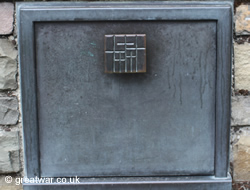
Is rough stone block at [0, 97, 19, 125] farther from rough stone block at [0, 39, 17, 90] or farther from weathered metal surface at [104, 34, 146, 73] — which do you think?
weathered metal surface at [104, 34, 146, 73]

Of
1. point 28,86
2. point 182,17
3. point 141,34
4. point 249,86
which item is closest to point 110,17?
point 141,34

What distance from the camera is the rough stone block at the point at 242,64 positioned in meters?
1.09

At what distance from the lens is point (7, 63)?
3.56ft

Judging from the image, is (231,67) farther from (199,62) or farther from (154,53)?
(154,53)

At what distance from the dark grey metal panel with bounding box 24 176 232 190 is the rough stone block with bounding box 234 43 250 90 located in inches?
14.7

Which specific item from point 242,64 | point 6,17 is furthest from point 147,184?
point 6,17

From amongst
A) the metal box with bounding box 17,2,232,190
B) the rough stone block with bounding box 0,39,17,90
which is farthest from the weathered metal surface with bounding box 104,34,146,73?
the rough stone block with bounding box 0,39,17,90

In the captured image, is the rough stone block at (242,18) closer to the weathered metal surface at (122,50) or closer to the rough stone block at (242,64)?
→ the rough stone block at (242,64)

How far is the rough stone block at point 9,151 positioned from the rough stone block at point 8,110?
0.05m

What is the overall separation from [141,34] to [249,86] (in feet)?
1.55

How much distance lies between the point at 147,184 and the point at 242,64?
58cm

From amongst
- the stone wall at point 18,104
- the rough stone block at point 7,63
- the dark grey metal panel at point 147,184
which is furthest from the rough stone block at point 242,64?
the rough stone block at point 7,63

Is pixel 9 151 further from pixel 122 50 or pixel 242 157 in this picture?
pixel 242 157

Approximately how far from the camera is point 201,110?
40.7 inches
